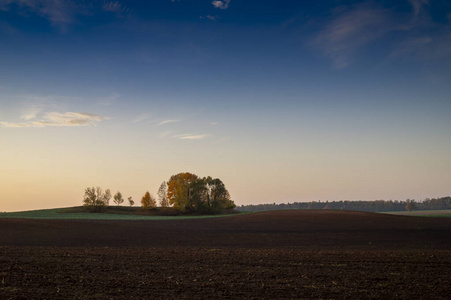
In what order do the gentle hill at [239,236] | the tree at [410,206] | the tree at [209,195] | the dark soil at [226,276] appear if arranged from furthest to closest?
the tree at [410,206], the tree at [209,195], the gentle hill at [239,236], the dark soil at [226,276]

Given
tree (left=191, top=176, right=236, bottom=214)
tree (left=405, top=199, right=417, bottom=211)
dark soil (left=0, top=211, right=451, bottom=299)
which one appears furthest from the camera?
tree (left=405, top=199, right=417, bottom=211)

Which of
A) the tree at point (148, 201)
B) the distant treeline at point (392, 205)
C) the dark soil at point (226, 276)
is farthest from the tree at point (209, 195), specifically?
the distant treeline at point (392, 205)

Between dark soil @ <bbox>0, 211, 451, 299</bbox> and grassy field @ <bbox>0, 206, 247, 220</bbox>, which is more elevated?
dark soil @ <bbox>0, 211, 451, 299</bbox>

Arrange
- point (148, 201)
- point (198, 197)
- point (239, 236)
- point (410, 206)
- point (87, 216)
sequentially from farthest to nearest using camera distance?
point (410, 206) → point (148, 201) → point (198, 197) → point (87, 216) → point (239, 236)

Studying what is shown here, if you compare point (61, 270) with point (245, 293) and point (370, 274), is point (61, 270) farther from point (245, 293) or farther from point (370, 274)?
point (370, 274)

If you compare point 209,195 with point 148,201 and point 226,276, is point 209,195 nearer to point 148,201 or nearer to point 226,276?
point 148,201

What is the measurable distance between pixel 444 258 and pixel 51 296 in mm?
17725

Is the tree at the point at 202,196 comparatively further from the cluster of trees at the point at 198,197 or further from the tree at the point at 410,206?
the tree at the point at 410,206

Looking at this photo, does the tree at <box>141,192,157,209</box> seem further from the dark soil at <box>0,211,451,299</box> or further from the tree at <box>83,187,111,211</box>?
the dark soil at <box>0,211,451,299</box>

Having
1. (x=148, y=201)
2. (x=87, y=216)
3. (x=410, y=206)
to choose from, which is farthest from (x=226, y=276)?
(x=410, y=206)

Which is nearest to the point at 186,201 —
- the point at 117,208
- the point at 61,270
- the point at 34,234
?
the point at 117,208

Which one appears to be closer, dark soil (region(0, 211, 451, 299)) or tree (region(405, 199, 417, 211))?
dark soil (region(0, 211, 451, 299))

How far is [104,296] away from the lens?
10.7m

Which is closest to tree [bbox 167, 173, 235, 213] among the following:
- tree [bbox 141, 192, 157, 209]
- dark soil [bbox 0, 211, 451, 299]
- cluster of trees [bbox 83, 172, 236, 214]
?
cluster of trees [bbox 83, 172, 236, 214]
